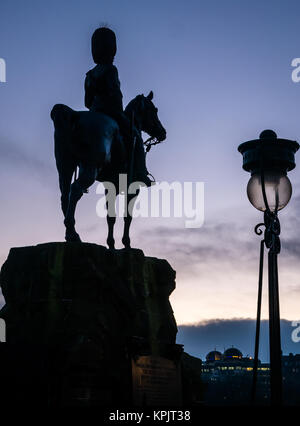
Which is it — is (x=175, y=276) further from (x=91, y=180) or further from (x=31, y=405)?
(x=31, y=405)

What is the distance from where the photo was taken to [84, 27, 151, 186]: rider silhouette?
1371cm

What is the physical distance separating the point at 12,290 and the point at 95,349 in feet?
6.12

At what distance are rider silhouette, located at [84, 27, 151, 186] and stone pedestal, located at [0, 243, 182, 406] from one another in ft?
7.38

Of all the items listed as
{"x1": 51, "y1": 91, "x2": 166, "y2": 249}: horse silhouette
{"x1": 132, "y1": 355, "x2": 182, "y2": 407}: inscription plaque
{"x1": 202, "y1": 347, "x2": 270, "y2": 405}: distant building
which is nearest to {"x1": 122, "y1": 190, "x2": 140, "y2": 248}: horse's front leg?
{"x1": 51, "y1": 91, "x2": 166, "y2": 249}: horse silhouette

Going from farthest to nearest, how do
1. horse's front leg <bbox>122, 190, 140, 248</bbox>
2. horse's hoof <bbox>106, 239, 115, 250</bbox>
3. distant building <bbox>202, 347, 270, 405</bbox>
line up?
distant building <bbox>202, 347, 270, 405</bbox>
horse's front leg <bbox>122, 190, 140, 248</bbox>
horse's hoof <bbox>106, 239, 115, 250</bbox>

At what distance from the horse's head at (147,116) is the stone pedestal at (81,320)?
119 inches

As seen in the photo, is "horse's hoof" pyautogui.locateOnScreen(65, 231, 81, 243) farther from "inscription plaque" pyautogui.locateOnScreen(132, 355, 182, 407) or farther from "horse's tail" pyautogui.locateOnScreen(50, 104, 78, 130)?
"inscription plaque" pyautogui.locateOnScreen(132, 355, 182, 407)

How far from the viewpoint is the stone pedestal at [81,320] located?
1127cm

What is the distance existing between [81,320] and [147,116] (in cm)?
484

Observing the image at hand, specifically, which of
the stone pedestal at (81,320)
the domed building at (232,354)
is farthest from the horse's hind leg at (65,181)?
the domed building at (232,354)

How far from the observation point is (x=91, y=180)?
1286cm

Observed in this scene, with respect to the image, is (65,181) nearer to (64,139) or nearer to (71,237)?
(64,139)

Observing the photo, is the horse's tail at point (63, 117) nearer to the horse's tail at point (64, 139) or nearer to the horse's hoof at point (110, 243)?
the horse's tail at point (64, 139)

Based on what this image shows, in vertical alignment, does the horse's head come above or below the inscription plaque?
above
